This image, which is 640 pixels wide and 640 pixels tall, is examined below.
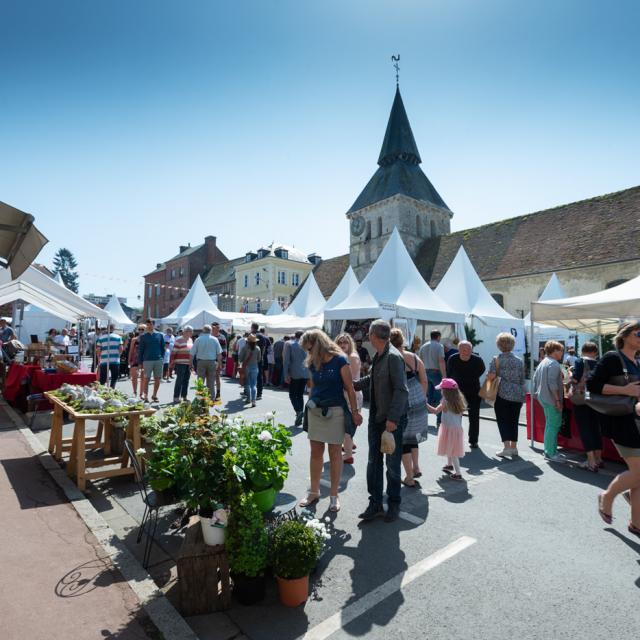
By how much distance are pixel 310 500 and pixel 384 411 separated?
1.24 metres

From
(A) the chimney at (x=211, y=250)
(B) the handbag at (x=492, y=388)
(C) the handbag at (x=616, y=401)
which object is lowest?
(B) the handbag at (x=492, y=388)

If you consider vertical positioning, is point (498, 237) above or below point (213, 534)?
above

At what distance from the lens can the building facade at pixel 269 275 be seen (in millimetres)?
48438

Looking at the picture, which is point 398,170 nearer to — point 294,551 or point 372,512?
point 372,512

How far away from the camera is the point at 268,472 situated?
126 inches

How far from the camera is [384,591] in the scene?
2.78 m

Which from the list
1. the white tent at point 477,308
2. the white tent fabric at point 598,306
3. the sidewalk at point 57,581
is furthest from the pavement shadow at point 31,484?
the white tent at point 477,308

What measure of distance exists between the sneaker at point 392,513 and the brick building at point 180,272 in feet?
186

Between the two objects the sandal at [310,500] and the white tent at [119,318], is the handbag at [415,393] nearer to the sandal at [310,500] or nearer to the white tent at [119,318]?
the sandal at [310,500]

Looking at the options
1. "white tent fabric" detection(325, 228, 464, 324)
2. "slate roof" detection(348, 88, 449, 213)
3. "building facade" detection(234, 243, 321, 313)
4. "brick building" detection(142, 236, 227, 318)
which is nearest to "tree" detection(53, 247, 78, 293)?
"brick building" detection(142, 236, 227, 318)

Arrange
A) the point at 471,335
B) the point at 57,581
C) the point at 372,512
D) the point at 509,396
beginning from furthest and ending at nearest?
the point at 471,335, the point at 509,396, the point at 372,512, the point at 57,581

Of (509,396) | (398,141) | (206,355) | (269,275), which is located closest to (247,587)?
(509,396)

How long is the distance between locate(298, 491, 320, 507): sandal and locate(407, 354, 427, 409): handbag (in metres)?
1.47

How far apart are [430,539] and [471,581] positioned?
64cm
